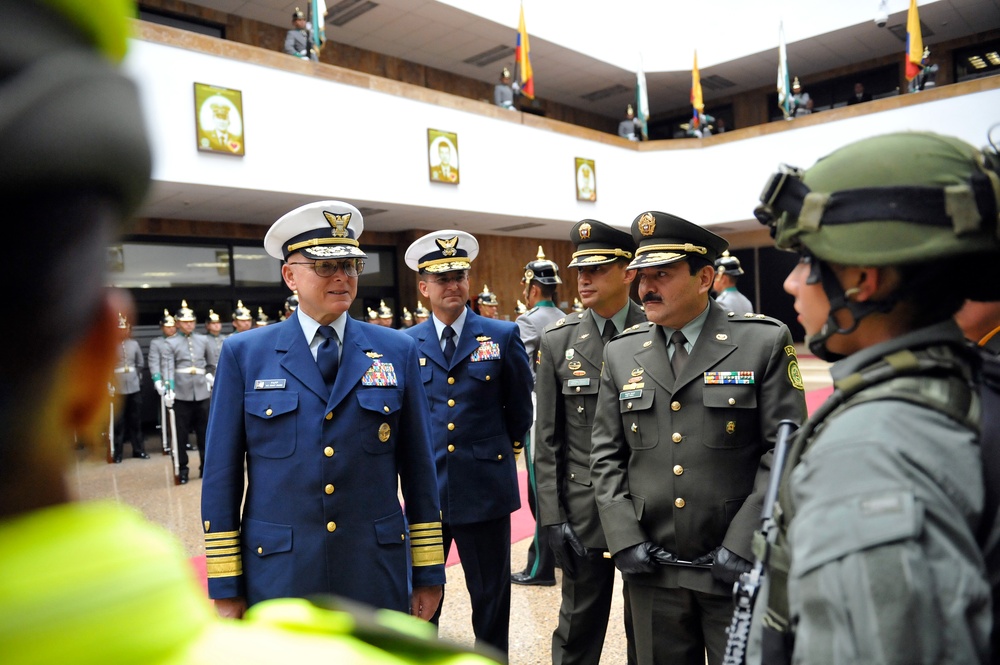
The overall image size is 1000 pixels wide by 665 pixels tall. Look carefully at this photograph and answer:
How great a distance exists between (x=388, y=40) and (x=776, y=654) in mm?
14644

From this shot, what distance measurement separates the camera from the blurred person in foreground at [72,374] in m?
0.34

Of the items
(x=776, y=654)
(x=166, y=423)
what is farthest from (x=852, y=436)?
(x=166, y=423)

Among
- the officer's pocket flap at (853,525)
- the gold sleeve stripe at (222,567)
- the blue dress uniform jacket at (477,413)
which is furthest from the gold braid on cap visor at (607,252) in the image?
the officer's pocket flap at (853,525)

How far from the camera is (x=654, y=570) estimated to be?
2.29m

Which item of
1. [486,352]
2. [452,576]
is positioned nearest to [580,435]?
[486,352]

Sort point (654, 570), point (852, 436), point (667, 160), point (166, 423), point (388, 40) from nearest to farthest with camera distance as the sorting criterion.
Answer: point (852, 436)
point (654, 570)
point (166, 423)
point (388, 40)
point (667, 160)

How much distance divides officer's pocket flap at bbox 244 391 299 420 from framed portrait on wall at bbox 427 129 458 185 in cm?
943

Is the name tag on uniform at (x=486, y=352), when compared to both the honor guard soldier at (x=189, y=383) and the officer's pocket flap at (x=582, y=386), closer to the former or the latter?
the officer's pocket flap at (x=582, y=386)

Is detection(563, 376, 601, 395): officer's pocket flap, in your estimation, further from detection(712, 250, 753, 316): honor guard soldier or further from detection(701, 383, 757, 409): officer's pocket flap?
detection(712, 250, 753, 316): honor guard soldier

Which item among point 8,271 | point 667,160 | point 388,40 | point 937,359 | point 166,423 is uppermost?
point 388,40

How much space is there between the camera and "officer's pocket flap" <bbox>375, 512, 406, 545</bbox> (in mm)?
2275

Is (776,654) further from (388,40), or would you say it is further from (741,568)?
(388,40)

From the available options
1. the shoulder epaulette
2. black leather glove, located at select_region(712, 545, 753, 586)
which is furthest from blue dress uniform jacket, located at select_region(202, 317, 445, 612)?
the shoulder epaulette

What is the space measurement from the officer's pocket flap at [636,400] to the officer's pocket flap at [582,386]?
0.56 m
